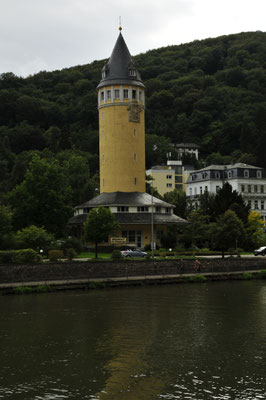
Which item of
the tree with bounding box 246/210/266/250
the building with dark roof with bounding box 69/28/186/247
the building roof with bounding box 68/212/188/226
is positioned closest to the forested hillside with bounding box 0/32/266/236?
the building with dark roof with bounding box 69/28/186/247

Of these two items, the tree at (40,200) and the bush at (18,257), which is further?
the tree at (40,200)

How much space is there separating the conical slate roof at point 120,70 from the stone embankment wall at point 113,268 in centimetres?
3355

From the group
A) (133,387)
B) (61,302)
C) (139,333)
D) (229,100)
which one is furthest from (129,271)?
(229,100)

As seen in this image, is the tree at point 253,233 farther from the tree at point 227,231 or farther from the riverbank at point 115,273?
the riverbank at point 115,273

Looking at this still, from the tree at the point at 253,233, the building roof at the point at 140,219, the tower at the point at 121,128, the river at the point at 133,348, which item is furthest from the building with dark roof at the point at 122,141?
the river at the point at 133,348

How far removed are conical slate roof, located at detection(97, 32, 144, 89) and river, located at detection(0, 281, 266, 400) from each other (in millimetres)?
44944

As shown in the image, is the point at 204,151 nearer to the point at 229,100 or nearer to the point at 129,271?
the point at 229,100

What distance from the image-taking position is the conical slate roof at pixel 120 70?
7575 centimetres

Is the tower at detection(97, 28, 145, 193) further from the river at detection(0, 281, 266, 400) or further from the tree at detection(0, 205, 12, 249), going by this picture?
the river at detection(0, 281, 266, 400)

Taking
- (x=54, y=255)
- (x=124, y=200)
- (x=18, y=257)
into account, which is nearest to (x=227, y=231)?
(x=124, y=200)

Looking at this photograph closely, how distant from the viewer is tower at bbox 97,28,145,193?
74812 mm

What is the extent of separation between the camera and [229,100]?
17538cm

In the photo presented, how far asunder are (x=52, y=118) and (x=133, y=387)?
159 m

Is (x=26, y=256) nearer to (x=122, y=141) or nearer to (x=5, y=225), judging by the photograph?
(x=5, y=225)
